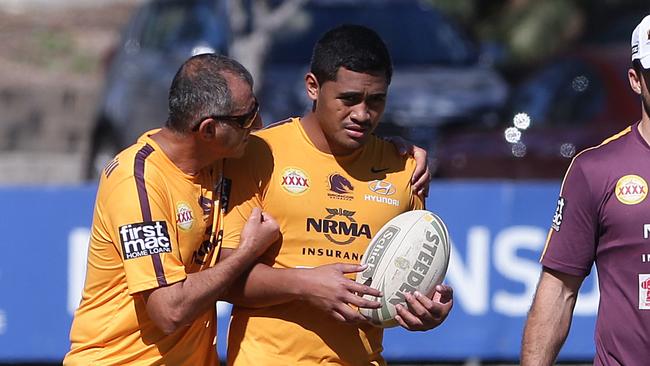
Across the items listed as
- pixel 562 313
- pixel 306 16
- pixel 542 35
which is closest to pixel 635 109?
pixel 306 16

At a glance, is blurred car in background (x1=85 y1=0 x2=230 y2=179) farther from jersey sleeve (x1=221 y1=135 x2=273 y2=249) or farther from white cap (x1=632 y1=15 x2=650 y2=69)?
white cap (x1=632 y1=15 x2=650 y2=69)

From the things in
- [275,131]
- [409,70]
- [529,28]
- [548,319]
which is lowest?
[548,319]

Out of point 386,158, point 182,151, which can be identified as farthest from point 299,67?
point 182,151

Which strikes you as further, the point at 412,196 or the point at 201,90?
the point at 412,196

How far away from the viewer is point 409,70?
39.8ft

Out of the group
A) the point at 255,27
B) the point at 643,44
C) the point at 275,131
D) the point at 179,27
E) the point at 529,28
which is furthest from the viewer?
the point at 529,28

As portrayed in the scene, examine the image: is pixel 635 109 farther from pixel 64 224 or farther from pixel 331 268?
pixel 331 268

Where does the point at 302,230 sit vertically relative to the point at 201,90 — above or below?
below

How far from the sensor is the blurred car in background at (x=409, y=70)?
38.1 feet

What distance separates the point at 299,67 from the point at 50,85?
7.56 meters

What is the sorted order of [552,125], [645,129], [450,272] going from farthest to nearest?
1. [552,125]
2. [450,272]
3. [645,129]

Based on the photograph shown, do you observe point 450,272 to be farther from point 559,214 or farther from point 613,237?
point 613,237

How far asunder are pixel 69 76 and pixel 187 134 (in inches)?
602

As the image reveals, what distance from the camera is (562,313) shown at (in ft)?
14.6
